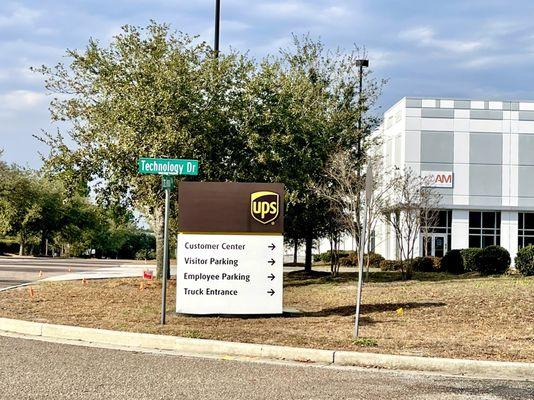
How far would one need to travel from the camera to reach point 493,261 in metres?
26.2

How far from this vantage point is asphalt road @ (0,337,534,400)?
22.8 feet

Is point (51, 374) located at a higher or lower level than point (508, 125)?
lower

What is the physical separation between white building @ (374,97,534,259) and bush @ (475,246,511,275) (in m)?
22.3

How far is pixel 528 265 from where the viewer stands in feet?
72.3

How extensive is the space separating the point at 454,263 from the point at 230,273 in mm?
20009

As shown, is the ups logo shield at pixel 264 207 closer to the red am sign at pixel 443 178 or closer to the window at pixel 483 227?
the red am sign at pixel 443 178

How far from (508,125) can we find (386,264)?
54.6 feet

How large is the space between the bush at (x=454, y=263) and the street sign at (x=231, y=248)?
18682mm

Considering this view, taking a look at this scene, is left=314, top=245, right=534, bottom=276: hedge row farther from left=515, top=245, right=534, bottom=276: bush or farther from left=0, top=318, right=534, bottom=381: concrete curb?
left=0, top=318, right=534, bottom=381: concrete curb

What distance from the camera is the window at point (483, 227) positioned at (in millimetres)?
49500

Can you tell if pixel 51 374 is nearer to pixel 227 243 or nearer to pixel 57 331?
pixel 57 331

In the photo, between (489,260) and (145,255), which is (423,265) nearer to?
(489,260)

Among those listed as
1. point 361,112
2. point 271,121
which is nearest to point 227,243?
Answer: point 271,121

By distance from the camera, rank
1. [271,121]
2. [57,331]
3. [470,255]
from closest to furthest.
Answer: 1. [57,331]
2. [271,121]
3. [470,255]
